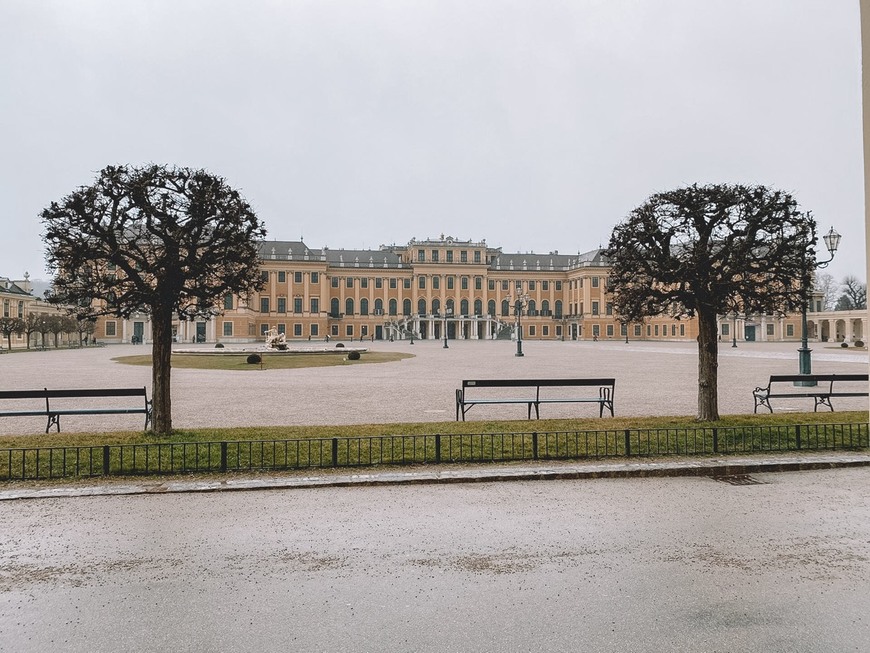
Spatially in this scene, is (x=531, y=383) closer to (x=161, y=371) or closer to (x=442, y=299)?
(x=161, y=371)

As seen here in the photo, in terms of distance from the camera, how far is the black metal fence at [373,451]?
26.8ft

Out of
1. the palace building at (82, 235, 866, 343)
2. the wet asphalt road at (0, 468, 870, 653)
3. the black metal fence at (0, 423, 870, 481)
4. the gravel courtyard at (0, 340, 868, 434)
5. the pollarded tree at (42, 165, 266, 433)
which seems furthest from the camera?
the palace building at (82, 235, 866, 343)

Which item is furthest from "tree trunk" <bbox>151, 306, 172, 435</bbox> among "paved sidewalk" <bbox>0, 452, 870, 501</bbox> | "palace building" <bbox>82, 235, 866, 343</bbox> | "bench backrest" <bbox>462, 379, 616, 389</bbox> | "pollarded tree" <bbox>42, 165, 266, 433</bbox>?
"palace building" <bbox>82, 235, 866, 343</bbox>

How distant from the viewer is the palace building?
92188mm

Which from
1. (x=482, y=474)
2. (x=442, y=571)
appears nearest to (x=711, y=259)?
(x=482, y=474)

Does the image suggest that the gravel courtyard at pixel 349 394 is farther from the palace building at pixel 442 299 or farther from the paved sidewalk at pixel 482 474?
the palace building at pixel 442 299

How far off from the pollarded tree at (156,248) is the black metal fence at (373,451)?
196 cm

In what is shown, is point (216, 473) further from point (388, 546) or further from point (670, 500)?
point (670, 500)

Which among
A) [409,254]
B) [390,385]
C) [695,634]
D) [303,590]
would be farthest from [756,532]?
[409,254]

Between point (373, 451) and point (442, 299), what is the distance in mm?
89487

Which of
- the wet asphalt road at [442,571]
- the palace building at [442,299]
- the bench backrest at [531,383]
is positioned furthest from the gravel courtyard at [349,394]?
the palace building at [442,299]

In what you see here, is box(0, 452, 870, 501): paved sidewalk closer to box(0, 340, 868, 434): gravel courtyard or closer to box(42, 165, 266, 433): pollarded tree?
box(42, 165, 266, 433): pollarded tree

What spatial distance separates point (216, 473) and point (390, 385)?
40.1ft

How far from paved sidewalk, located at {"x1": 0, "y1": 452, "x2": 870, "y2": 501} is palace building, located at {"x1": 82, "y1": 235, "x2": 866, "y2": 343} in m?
80.6
